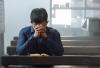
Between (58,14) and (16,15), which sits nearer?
(16,15)

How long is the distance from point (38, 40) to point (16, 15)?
3.97 metres

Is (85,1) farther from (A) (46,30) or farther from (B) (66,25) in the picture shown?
(A) (46,30)

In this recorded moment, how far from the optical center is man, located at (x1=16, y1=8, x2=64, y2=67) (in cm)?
214

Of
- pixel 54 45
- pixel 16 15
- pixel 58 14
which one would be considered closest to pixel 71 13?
pixel 58 14

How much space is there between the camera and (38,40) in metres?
2.16

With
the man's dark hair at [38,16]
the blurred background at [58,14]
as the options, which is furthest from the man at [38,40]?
the blurred background at [58,14]

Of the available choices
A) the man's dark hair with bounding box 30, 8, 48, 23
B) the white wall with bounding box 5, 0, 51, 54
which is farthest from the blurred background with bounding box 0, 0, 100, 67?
the man's dark hair with bounding box 30, 8, 48, 23

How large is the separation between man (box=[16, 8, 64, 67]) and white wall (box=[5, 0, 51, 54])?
3.80 m

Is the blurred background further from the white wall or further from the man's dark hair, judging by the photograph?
the man's dark hair

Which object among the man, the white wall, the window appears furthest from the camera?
the window

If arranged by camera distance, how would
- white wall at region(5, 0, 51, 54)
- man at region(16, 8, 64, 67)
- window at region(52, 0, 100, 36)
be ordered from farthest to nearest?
window at region(52, 0, 100, 36), white wall at region(5, 0, 51, 54), man at region(16, 8, 64, 67)

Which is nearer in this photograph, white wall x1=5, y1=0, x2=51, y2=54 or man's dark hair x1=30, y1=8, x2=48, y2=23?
man's dark hair x1=30, y1=8, x2=48, y2=23

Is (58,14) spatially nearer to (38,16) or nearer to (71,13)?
(71,13)

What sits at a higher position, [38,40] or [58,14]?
[58,14]
